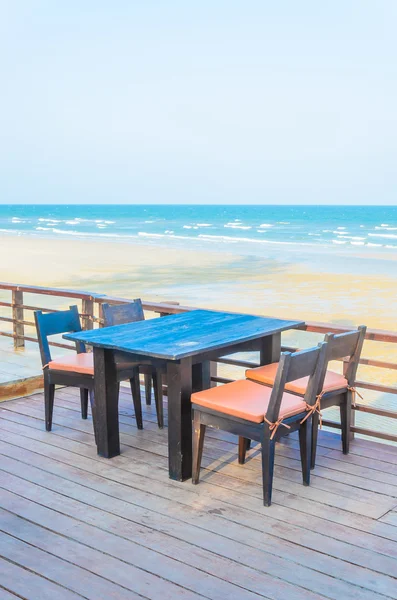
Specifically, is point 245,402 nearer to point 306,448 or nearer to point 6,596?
point 306,448

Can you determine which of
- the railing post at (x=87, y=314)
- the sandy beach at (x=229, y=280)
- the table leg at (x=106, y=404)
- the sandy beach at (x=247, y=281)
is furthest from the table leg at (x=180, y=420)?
the sandy beach at (x=229, y=280)

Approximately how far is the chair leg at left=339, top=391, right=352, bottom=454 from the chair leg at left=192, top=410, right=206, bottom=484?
2.61 feet

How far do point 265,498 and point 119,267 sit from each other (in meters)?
18.4

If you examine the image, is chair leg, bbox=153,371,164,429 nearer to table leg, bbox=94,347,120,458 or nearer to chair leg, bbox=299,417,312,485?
table leg, bbox=94,347,120,458

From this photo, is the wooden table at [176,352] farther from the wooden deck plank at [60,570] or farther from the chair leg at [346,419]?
the wooden deck plank at [60,570]

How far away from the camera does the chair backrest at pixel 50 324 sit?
3852mm

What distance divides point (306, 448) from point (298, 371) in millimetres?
430

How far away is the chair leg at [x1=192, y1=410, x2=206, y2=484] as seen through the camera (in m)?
3.07

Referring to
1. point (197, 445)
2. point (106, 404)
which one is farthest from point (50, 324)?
point (197, 445)
